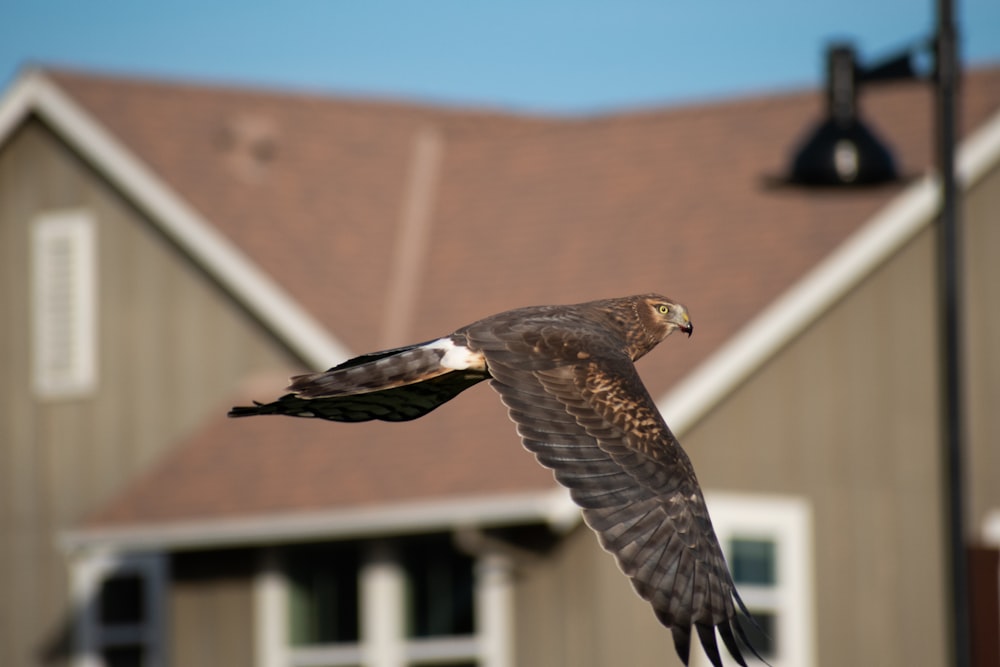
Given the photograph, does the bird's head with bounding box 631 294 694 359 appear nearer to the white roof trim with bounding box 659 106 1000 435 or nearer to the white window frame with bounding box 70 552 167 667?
the white roof trim with bounding box 659 106 1000 435

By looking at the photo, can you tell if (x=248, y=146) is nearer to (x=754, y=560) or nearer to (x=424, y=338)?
(x=424, y=338)

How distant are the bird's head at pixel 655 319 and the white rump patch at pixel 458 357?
0.83 metres

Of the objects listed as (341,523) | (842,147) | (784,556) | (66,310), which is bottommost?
(784,556)

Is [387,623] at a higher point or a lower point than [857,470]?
lower

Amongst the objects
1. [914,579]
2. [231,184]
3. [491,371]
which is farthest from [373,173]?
[491,371]

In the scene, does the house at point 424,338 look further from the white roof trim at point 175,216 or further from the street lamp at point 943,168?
the street lamp at point 943,168

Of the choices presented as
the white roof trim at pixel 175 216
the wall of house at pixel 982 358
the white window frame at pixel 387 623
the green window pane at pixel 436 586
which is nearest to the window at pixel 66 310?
the white roof trim at pixel 175 216

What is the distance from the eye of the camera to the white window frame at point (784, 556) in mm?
14156

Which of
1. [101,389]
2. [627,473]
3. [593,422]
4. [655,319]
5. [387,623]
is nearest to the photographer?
[627,473]

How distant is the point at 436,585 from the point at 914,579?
361 centimetres

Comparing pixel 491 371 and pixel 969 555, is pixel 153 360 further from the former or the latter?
pixel 491 371

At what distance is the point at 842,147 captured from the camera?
1090cm

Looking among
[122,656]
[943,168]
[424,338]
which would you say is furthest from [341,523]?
[943,168]

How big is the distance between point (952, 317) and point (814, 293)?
4.00 metres
